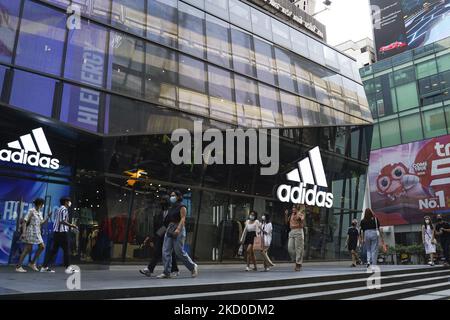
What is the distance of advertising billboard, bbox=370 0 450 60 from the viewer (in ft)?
168

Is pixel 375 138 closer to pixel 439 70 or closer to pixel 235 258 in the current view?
pixel 439 70

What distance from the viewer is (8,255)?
34.7 feet

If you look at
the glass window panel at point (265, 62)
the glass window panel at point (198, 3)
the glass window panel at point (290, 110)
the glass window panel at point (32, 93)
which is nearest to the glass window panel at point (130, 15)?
A: the glass window panel at point (198, 3)

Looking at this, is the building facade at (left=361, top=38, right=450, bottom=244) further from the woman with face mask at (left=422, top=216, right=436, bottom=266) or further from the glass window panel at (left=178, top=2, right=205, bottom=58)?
the glass window panel at (left=178, top=2, right=205, bottom=58)

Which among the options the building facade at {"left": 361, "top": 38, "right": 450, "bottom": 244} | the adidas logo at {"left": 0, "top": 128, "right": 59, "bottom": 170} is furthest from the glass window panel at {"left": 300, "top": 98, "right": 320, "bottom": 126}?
the building facade at {"left": 361, "top": 38, "right": 450, "bottom": 244}

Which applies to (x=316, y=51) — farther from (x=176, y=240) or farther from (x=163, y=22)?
Answer: (x=176, y=240)

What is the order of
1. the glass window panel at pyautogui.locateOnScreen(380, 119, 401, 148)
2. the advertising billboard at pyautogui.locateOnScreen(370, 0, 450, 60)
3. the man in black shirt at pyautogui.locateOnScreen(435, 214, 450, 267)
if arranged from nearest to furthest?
the man in black shirt at pyautogui.locateOnScreen(435, 214, 450, 267) < the glass window panel at pyautogui.locateOnScreen(380, 119, 401, 148) < the advertising billboard at pyautogui.locateOnScreen(370, 0, 450, 60)

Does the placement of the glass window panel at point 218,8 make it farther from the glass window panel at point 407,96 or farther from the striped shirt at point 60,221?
the glass window panel at point 407,96

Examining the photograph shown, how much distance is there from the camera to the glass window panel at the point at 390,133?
44.8m

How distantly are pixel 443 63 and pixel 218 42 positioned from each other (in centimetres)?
3524

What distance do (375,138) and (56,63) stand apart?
139 feet

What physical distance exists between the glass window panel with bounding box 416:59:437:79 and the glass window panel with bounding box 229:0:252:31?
109ft

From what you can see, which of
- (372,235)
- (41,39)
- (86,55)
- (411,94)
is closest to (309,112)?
(372,235)
